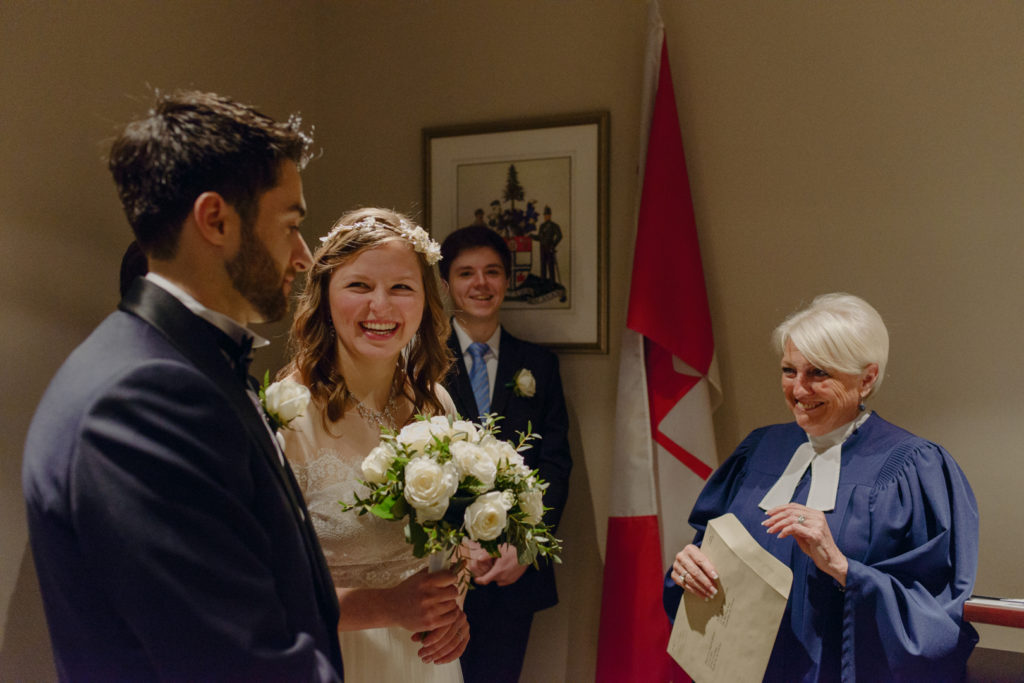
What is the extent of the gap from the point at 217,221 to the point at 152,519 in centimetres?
40

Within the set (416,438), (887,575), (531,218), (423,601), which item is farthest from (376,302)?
(531,218)

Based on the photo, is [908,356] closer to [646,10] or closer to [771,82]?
[771,82]

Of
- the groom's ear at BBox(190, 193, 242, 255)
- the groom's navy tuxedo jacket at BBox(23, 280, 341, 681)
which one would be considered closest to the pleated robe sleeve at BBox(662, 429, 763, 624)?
the groom's navy tuxedo jacket at BBox(23, 280, 341, 681)

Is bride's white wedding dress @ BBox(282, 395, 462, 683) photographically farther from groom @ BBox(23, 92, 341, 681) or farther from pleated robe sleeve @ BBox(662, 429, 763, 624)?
pleated robe sleeve @ BBox(662, 429, 763, 624)

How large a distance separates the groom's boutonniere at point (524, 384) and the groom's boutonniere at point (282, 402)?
1.56m

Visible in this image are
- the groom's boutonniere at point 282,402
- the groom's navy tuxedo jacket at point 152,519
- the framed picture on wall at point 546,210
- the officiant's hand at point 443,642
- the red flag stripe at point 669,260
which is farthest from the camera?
the framed picture on wall at point 546,210

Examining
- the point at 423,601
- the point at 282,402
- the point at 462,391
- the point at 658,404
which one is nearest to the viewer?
the point at 282,402

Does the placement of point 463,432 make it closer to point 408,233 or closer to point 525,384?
point 408,233

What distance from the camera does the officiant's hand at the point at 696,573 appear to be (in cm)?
207

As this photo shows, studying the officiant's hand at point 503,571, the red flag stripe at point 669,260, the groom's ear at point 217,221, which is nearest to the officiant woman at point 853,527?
the officiant's hand at point 503,571

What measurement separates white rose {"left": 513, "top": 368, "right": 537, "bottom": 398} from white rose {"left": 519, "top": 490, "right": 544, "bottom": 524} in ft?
4.44

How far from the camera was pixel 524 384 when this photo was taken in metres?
2.97

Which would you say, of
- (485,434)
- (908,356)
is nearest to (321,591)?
(485,434)

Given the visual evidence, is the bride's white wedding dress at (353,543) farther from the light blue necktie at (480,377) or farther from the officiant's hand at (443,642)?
the light blue necktie at (480,377)
